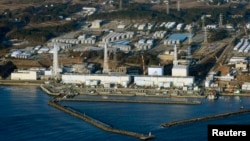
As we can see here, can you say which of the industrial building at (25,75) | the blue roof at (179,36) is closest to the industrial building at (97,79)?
the industrial building at (25,75)

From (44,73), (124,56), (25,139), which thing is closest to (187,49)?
(124,56)

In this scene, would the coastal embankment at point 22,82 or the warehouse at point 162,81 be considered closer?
the warehouse at point 162,81

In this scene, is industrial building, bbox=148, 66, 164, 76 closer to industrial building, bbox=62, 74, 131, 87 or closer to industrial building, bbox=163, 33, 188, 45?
industrial building, bbox=62, 74, 131, 87

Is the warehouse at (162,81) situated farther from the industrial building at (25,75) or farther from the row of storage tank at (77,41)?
the row of storage tank at (77,41)

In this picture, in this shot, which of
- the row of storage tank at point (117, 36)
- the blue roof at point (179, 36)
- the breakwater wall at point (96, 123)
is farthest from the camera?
the row of storage tank at point (117, 36)

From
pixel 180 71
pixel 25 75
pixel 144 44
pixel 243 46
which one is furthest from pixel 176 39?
pixel 25 75

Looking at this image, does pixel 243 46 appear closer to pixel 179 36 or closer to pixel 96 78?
pixel 179 36

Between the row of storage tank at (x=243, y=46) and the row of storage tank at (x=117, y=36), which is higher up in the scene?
the row of storage tank at (x=117, y=36)

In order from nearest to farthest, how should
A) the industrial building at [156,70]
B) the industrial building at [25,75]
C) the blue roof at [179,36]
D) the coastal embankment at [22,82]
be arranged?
the industrial building at [156,70] < the coastal embankment at [22,82] < the industrial building at [25,75] < the blue roof at [179,36]

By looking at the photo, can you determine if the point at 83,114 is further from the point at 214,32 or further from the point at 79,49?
the point at 214,32
